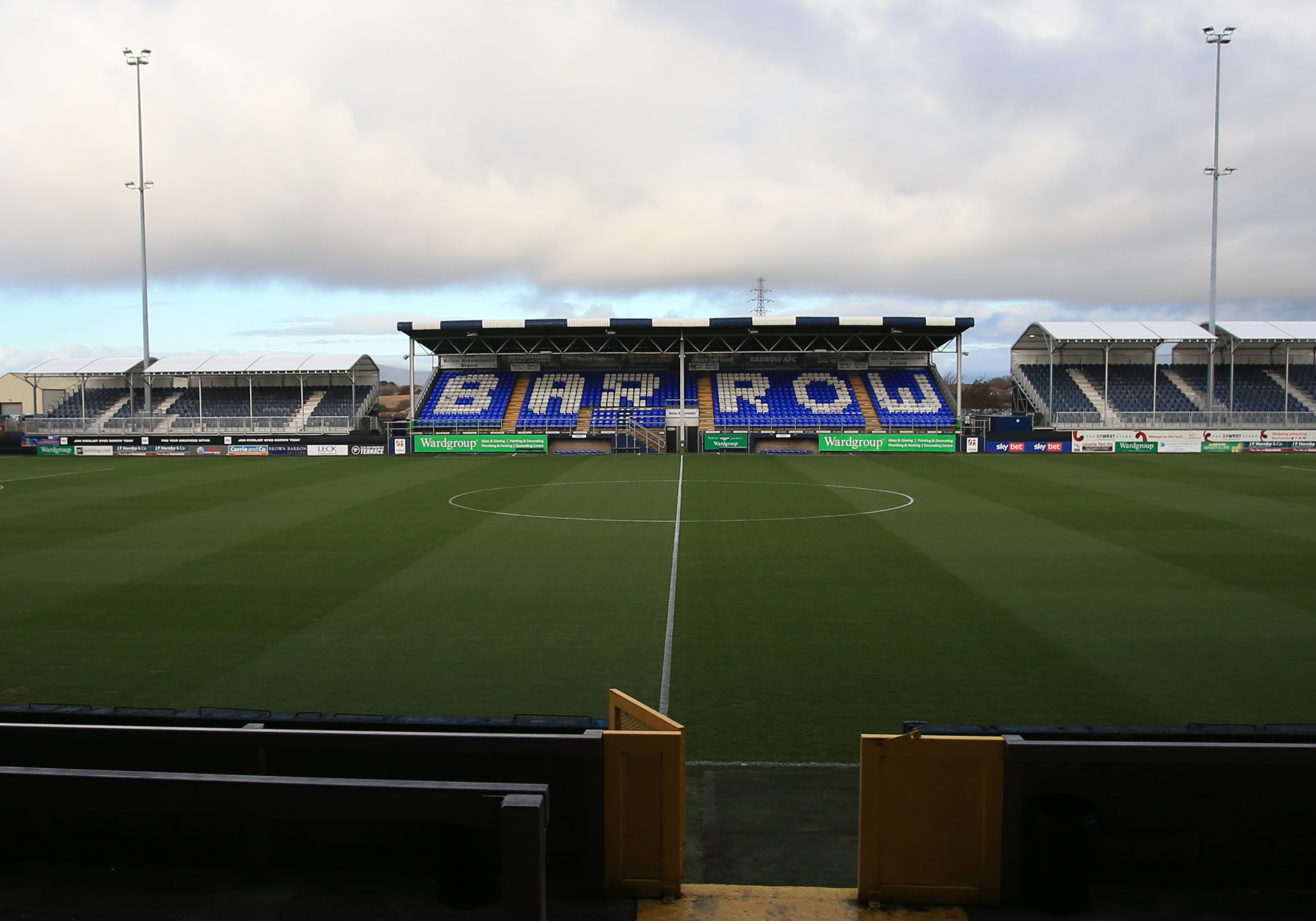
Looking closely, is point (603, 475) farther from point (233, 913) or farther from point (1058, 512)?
point (233, 913)

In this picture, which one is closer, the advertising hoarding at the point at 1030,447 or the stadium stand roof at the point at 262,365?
the advertising hoarding at the point at 1030,447

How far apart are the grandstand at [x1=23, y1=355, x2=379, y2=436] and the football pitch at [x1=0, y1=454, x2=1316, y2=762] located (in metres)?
28.5

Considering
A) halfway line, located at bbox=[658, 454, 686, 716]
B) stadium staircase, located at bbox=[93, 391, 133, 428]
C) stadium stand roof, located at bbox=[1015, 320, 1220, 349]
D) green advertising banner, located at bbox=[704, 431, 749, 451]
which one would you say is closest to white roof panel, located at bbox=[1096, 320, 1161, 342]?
stadium stand roof, located at bbox=[1015, 320, 1220, 349]

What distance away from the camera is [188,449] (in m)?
48.7

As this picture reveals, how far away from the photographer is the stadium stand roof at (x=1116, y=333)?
50594 millimetres

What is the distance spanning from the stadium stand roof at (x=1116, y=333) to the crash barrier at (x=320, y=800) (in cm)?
5305

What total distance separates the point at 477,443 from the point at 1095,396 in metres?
35.8

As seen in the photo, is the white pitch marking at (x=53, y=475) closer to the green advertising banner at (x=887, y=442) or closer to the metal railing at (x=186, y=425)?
the metal railing at (x=186, y=425)

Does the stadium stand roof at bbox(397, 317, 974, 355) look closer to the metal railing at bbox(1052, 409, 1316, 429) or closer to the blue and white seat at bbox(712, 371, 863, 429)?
the blue and white seat at bbox(712, 371, 863, 429)

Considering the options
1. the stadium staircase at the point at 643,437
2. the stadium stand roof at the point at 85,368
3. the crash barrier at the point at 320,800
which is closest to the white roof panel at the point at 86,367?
the stadium stand roof at the point at 85,368

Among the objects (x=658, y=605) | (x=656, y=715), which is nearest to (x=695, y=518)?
(x=658, y=605)

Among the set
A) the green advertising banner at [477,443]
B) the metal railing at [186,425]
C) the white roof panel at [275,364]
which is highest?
the white roof panel at [275,364]

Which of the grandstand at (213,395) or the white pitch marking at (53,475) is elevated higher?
the grandstand at (213,395)

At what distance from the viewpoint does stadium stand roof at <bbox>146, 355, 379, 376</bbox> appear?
54.4m
